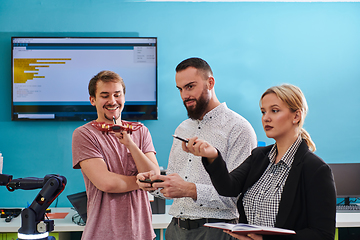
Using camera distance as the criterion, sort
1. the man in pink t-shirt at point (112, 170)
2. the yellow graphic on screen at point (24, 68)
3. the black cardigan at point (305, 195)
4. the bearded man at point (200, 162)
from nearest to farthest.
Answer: the black cardigan at point (305, 195) < the bearded man at point (200, 162) < the man in pink t-shirt at point (112, 170) < the yellow graphic on screen at point (24, 68)

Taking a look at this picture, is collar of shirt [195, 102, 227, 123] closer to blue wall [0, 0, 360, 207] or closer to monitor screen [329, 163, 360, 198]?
blue wall [0, 0, 360, 207]

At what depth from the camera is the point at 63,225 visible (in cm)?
238

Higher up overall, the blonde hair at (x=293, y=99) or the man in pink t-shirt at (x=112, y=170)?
the blonde hair at (x=293, y=99)

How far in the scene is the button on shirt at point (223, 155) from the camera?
4.72 feet

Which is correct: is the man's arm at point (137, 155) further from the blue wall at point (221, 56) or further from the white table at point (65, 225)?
the blue wall at point (221, 56)

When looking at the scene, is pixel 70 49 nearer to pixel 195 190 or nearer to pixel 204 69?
pixel 204 69

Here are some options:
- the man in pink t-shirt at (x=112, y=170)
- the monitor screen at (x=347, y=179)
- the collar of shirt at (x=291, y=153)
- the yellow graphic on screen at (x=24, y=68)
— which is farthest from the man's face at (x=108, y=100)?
the monitor screen at (x=347, y=179)

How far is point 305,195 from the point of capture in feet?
3.94

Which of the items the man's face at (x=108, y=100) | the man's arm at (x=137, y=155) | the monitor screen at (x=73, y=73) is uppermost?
the monitor screen at (x=73, y=73)

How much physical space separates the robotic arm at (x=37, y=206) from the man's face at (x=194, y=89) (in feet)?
2.36

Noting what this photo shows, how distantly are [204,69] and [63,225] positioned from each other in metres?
1.67

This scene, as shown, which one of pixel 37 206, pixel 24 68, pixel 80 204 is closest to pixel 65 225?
pixel 80 204

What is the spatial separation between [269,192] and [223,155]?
1.03ft

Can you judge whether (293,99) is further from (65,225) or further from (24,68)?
(24,68)
